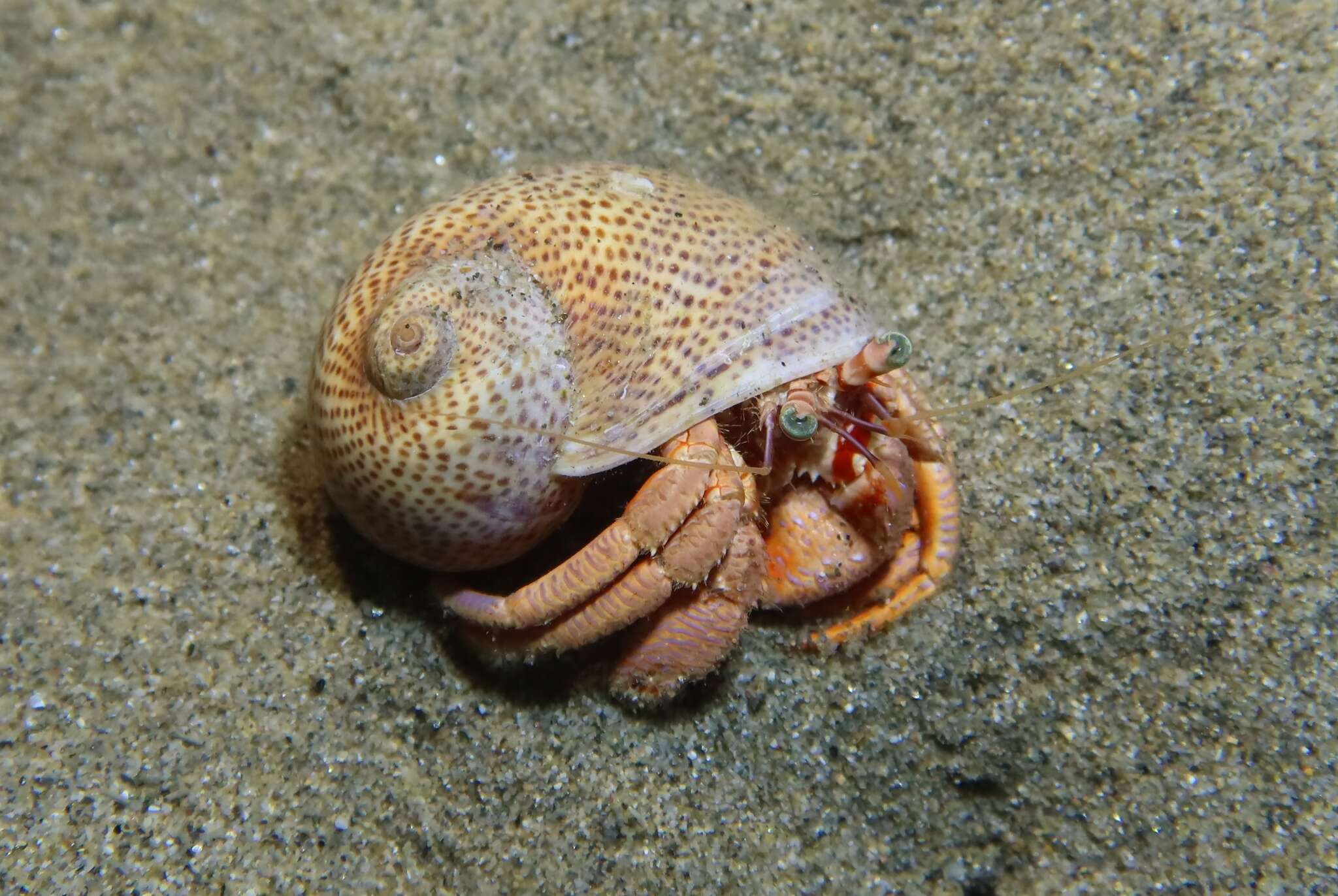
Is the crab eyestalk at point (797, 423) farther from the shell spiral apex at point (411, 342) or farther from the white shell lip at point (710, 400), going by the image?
the shell spiral apex at point (411, 342)

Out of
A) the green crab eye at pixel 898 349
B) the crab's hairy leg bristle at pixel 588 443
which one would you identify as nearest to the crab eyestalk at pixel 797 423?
the crab's hairy leg bristle at pixel 588 443

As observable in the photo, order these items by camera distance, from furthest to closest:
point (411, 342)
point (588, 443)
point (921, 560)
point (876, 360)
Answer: point (921, 560) → point (876, 360) → point (588, 443) → point (411, 342)

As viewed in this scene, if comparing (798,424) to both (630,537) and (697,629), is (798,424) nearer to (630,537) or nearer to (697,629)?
(630,537)

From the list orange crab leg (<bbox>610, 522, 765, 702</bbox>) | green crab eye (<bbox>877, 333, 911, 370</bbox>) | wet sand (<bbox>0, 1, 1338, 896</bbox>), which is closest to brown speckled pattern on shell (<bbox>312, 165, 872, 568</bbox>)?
green crab eye (<bbox>877, 333, 911, 370</bbox>)

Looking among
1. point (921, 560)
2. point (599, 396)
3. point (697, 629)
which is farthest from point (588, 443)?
point (921, 560)

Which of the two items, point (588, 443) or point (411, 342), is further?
point (588, 443)

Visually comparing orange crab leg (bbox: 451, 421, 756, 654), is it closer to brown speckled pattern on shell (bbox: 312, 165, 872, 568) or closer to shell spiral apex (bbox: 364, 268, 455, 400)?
brown speckled pattern on shell (bbox: 312, 165, 872, 568)

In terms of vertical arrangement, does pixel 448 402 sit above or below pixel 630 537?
above
